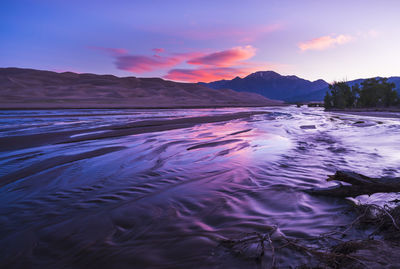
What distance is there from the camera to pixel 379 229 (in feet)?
8.77

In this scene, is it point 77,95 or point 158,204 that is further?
point 77,95

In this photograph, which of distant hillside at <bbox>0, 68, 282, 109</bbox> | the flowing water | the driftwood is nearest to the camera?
the flowing water

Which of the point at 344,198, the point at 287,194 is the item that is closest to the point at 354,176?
the point at 344,198

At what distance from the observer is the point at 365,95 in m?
46.8

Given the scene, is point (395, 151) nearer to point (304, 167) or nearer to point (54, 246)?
point (304, 167)

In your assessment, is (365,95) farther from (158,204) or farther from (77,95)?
(77,95)

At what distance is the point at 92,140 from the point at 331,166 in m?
10.4

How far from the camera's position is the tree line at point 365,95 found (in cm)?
4366

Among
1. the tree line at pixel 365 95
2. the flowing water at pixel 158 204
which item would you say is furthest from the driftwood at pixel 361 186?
the tree line at pixel 365 95

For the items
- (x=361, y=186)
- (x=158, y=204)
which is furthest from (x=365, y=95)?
(x=158, y=204)

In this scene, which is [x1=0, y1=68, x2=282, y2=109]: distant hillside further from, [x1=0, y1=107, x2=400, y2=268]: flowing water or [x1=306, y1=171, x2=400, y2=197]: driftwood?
[x1=306, y1=171, x2=400, y2=197]: driftwood

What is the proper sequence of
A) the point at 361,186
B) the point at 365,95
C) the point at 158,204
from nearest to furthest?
the point at 361,186 → the point at 158,204 → the point at 365,95

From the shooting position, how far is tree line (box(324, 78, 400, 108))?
143 ft

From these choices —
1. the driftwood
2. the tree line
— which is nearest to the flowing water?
the driftwood
